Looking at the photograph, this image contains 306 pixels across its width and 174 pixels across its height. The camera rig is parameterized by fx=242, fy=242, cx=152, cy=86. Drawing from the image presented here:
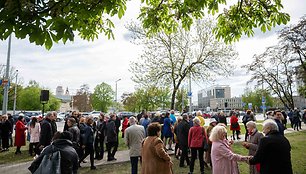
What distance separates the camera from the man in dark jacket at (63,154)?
4.33m

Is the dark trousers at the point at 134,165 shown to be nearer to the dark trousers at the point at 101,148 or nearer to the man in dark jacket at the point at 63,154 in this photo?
the man in dark jacket at the point at 63,154

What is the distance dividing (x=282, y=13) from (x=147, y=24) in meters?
3.23

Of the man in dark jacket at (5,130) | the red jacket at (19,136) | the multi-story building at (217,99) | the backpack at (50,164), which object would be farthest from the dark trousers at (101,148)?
the multi-story building at (217,99)

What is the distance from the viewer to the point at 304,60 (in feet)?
98.5

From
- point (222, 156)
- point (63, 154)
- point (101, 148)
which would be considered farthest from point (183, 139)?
point (63, 154)

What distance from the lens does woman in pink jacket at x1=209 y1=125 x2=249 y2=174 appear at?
17.8 ft

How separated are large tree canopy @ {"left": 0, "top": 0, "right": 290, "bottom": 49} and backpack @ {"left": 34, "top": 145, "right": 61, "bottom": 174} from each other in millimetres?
2024

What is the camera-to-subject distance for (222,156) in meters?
5.49

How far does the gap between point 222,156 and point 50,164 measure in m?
3.61

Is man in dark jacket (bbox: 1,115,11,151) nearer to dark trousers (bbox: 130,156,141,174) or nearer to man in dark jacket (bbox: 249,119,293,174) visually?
dark trousers (bbox: 130,156,141,174)

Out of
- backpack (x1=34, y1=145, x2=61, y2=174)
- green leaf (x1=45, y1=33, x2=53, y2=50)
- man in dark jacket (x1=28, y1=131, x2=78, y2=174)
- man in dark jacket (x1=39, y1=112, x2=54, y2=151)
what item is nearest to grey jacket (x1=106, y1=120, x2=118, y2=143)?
man in dark jacket (x1=39, y1=112, x2=54, y2=151)

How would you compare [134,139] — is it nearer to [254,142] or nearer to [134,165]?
[134,165]

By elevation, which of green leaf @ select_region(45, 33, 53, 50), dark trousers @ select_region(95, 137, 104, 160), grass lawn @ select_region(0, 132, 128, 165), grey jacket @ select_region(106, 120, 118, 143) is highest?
green leaf @ select_region(45, 33, 53, 50)

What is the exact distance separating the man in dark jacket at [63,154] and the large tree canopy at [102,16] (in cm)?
195
